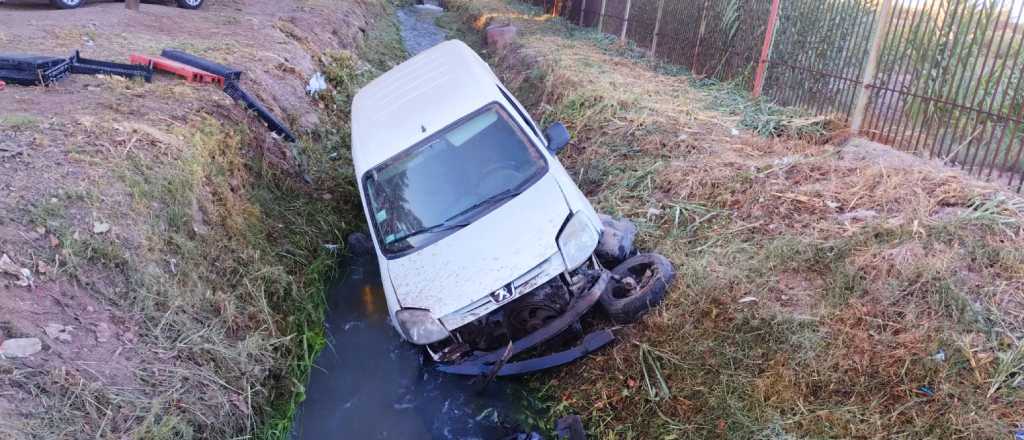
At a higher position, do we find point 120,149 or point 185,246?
point 120,149

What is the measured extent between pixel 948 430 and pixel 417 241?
3319 mm

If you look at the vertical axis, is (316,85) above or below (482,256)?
below

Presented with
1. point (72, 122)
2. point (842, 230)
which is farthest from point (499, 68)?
point (842, 230)

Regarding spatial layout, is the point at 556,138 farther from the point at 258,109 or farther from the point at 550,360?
the point at 258,109

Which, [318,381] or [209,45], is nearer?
[318,381]

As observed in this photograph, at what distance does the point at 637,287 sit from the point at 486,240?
4.00 ft

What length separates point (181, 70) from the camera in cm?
736

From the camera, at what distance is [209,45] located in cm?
913

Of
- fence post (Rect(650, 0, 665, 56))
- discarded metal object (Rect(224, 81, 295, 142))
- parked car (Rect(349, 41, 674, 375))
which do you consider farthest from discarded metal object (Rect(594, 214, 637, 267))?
Result: fence post (Rect(650, 0, 665, 56))

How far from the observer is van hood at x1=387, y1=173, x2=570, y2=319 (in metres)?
4.11

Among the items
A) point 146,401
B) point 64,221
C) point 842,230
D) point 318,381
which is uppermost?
point 842,230

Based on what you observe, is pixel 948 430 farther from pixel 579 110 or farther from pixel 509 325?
pixel 579 110

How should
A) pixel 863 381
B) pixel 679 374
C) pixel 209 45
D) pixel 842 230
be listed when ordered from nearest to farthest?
1. pixel 863 381
2. pixel 679 374
3. pixel 842 230
4. pixel 209 45

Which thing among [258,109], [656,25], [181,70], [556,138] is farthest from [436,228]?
[656,25]
